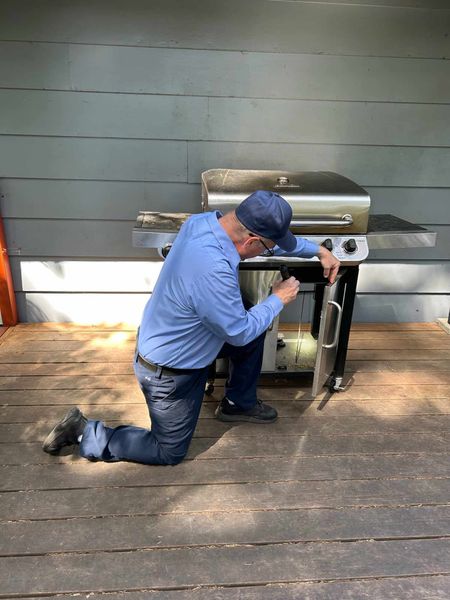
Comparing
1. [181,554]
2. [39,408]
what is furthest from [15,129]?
[181,554]

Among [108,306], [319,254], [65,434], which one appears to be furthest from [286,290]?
[108,306]

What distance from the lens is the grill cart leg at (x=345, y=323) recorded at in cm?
225

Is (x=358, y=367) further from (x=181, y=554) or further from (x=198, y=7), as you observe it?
(x=198, y=7)

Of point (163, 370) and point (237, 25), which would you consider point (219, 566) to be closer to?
point (163, 370)

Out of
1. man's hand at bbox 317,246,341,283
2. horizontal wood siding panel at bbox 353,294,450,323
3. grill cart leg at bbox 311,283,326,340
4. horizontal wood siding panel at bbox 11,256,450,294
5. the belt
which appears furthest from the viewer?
horizontal wood siding panel at bbox 353,294,450,323

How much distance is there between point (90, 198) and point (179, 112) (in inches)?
32.1

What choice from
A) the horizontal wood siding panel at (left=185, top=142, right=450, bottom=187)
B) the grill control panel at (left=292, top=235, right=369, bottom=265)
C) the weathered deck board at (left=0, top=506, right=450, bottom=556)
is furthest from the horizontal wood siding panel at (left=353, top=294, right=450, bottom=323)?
the weathered deck board at (left=0, top=506, right=450, bottom=556)

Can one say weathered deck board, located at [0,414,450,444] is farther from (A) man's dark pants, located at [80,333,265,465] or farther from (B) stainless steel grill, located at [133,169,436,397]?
(A) man's dark pants, located at [80,333,265,465]

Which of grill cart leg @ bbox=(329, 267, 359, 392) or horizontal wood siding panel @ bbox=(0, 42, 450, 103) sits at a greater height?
horizontal wood siding panel @ bbox=(0, 42, 450, 103)

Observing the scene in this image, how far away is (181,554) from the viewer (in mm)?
1506

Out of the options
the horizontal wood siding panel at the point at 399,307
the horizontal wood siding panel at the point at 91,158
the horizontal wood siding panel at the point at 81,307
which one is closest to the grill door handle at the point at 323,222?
the horizontal wood siding panel at the point at 91,158

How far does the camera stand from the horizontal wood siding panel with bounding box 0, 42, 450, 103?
272 cm

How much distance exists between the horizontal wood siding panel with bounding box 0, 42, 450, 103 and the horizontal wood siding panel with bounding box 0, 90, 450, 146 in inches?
2.3

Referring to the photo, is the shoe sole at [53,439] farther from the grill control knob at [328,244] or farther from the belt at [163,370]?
the grill control knob at [328,244]
